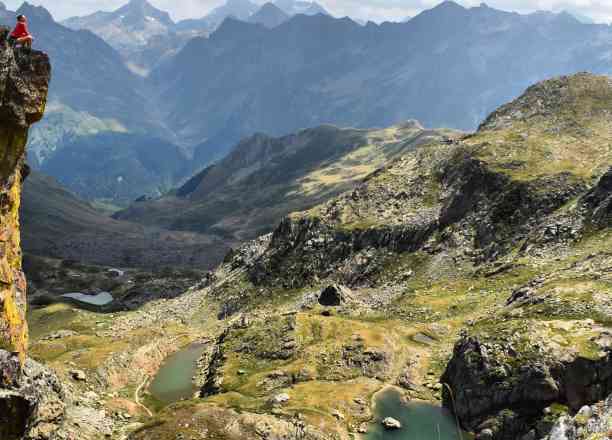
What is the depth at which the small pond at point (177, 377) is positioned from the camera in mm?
91000

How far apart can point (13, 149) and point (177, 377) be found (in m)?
63.9

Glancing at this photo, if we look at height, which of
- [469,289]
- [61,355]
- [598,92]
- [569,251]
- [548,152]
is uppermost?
[598,92]

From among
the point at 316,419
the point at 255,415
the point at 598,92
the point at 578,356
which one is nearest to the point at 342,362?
the point at 316,419

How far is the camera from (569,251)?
90188 mm

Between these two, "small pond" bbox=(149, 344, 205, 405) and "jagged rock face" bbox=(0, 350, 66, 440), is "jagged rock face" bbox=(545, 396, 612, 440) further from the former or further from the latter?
"small pond" bbox=(149, 344, 205, 405)

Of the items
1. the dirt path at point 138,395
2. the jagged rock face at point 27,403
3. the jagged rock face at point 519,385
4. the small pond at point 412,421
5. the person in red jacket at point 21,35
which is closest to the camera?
the jagged rock face at point 27,403

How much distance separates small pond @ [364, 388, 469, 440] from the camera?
2496 inches

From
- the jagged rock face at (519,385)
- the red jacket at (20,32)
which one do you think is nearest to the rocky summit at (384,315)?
the jagged rock face at (519,385)

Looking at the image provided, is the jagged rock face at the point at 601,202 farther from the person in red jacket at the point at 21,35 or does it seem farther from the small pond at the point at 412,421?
the person in red jacket at the point at 21,35

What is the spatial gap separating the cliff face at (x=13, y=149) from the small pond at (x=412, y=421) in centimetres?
3967

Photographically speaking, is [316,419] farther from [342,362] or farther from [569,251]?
[569,251]

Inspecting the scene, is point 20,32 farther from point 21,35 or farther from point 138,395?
point 138,395

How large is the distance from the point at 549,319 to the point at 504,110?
4421 inches

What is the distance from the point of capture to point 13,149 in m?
47.6
